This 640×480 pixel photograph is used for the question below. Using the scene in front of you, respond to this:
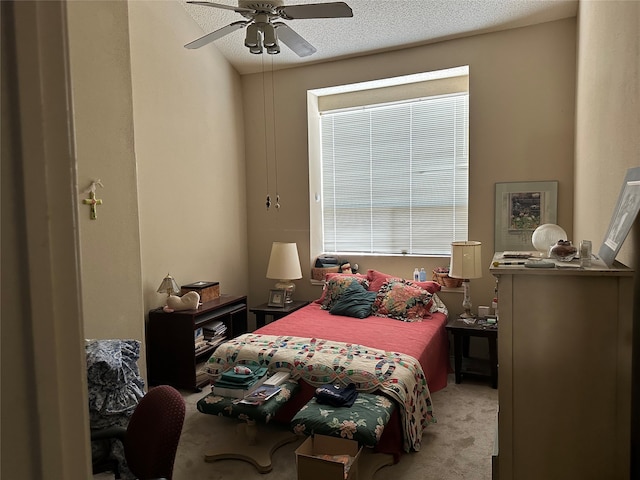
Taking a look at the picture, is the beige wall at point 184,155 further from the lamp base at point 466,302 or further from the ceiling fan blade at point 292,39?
the lamp base at point 466,302

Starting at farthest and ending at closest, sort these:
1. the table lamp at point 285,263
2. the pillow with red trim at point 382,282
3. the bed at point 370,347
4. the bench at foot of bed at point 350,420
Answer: the table lamp at point 285,263 < the pillow with red trim at point 382,282 < the bed at point 370,347 < the bench at foot of bed at point 350,420

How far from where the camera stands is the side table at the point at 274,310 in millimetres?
4535

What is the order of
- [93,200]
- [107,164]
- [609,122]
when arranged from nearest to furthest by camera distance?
[609,122], [93,200], [107,164]

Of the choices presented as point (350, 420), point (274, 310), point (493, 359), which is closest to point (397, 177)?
point (274, 310)

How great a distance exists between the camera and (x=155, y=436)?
1.73 metres

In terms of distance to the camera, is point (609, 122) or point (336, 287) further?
point (336, 287)

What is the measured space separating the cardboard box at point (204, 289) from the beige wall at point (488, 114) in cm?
116

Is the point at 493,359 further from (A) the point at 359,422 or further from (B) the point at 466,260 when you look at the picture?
(A) the point at 359,422

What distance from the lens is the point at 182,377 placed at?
3.78m

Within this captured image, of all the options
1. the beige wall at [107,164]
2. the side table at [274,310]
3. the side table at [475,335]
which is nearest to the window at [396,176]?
the side table at [274,310]

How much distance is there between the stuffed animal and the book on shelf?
130 cm

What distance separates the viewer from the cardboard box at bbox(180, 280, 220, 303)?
4.12m

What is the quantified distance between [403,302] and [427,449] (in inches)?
57.6

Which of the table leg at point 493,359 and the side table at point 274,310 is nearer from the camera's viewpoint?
the table leg at point 493,359
